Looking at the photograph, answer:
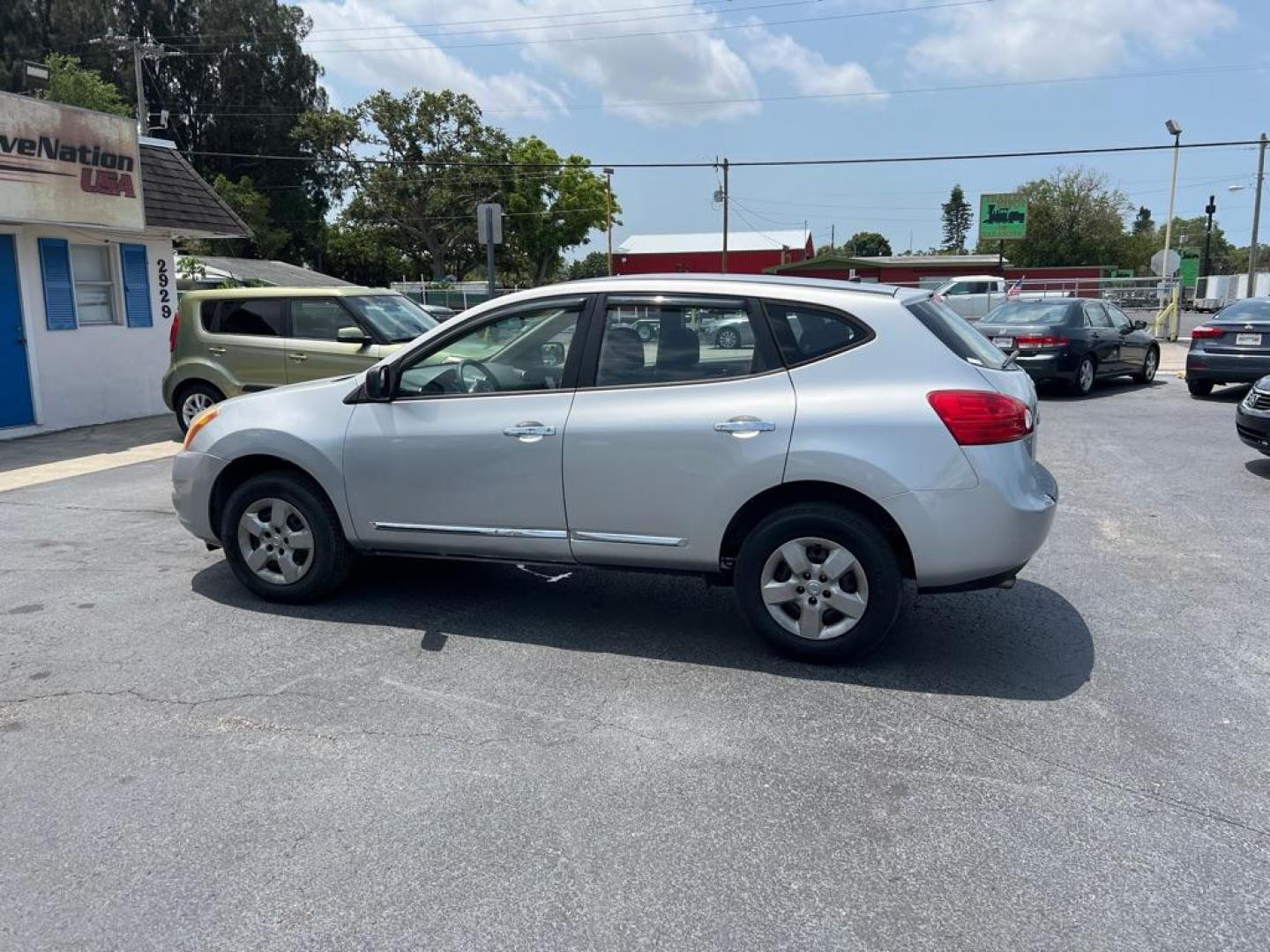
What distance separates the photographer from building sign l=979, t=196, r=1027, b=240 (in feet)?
183

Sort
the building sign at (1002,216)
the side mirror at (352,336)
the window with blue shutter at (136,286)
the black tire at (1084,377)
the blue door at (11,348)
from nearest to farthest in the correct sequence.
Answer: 1. the side mirror at (352,336)
2. the blue door at (11,348)
3. the window with blue shutter at (136,286)
4. the black tire at (1084,377)
5. the building sign at (1002,216)

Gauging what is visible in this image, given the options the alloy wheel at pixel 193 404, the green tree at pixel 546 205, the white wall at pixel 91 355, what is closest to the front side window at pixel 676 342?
the alloy wheel at pixel 193 404

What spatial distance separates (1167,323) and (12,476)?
28836 millimetres

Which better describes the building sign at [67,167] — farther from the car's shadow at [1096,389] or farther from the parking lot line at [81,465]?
the car's shadow at [1096,389]

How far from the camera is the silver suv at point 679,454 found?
4207 mm

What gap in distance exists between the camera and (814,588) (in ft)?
14.2

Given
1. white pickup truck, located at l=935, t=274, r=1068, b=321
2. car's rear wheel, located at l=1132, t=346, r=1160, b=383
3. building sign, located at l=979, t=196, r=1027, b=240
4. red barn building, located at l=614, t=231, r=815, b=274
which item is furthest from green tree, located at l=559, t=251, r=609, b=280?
car's rear wheel, located at l=1132, t=346, r=1160, b=383

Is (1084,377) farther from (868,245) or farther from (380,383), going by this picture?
(868,245)

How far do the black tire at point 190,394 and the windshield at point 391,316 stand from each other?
1.96m

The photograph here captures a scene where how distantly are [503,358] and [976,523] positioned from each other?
2439 mm

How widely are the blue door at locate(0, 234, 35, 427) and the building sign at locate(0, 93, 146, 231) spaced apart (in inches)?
27.7

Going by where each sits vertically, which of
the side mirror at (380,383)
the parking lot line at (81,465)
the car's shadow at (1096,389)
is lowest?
the parking lot line at (81,465)

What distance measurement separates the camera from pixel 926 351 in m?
4.28

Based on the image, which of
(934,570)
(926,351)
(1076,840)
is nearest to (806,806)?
(1076,840)
